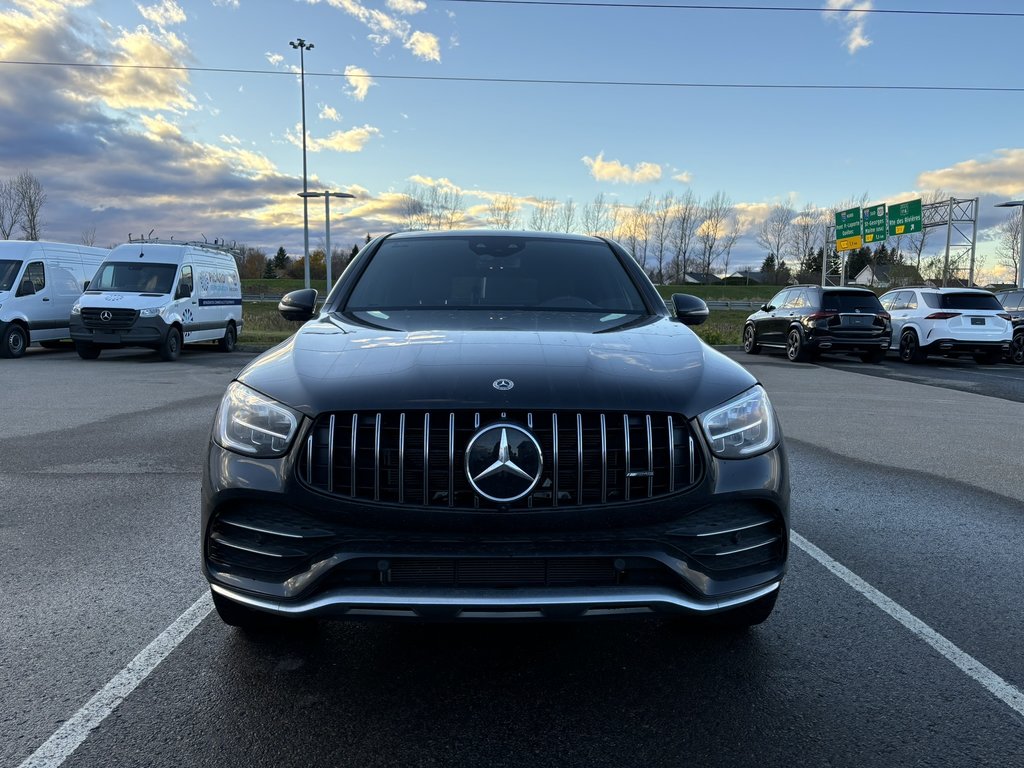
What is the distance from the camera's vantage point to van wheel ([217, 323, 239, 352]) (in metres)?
18.2

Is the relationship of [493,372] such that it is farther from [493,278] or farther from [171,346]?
[171,346]

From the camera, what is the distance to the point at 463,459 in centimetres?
225

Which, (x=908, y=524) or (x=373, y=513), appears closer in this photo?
(x=373, y=513)

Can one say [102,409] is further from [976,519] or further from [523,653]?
[976,519]

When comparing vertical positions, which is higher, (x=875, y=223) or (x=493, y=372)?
(x=875, y=223)

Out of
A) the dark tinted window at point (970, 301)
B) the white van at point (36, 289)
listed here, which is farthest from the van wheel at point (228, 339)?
the dark tinted window at point (970, 301)

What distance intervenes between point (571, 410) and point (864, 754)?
4.30 feet

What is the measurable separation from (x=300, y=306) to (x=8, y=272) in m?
15.5

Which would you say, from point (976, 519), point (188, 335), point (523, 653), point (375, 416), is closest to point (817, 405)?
point (976, 519)

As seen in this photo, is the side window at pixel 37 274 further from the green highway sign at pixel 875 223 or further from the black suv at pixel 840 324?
the green highway sign at pixel 875 223

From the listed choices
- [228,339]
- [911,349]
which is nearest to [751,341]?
[911,349]

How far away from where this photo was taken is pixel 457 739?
2236 millimetres

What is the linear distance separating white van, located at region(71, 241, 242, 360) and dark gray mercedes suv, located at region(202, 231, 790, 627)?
14.0 m

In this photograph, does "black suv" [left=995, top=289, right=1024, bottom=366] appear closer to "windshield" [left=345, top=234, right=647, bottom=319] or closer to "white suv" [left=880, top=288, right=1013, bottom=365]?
"white suv" [left=880, top=288, right=1013, bottom=365]
